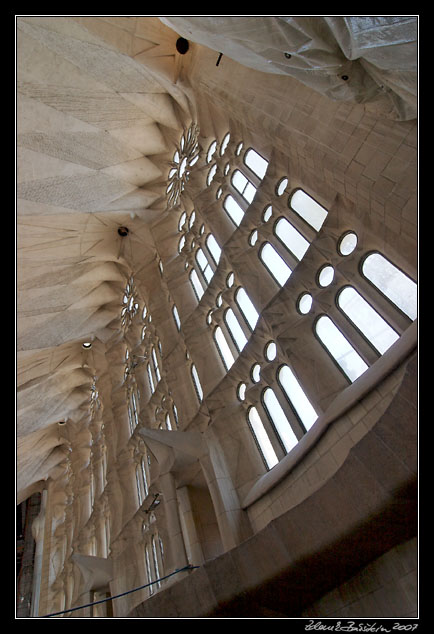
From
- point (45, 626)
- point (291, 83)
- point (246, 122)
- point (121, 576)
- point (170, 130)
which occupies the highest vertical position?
point (170, 130)

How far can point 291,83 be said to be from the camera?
25.1ft

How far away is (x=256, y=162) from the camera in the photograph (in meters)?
11.0

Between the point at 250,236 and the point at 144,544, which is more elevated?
the point at 250,236

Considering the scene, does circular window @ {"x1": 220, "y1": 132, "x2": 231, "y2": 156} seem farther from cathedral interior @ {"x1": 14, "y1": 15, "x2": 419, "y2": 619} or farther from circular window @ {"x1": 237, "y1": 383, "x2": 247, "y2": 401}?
circular window @ {"x1": 237, "y1": 383, "x2": 247, "y2": 401}

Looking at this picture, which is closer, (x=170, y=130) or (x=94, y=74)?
(x=94, y=74)

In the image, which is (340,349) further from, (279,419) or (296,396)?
(279,419)

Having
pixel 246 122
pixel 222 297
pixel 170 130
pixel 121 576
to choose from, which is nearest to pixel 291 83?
pixel 246 122

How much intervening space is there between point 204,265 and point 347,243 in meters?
6.62

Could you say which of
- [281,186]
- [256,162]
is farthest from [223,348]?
[256,162]

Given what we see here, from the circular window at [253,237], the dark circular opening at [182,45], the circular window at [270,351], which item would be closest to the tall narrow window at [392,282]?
the circular window at [270,351]

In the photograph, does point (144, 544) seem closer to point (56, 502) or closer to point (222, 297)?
point (222, 297)

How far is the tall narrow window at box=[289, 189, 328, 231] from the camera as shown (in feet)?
27.1

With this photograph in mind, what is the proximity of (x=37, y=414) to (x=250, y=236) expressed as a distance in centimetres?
1847

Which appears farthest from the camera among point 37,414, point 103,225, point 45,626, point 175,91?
point 37,414
